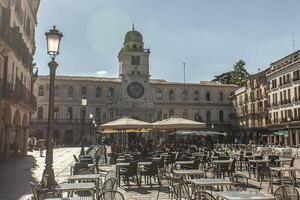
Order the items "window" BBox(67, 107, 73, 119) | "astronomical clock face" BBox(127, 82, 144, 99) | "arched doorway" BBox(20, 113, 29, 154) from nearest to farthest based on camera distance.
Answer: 1. "arched doorway" BBox(20, 113, 29, 154)
2. "window" BBox(67, 107, 73, 119)
3. "astronomical clock face" BBox(127, 82, 144, 99)

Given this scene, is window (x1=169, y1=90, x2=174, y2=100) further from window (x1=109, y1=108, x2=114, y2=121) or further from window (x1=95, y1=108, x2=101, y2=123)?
window (x1=95, y1=108, x2=101, y2=123)

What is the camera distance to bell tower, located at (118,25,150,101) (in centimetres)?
7119

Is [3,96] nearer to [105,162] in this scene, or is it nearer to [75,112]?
[105,162]

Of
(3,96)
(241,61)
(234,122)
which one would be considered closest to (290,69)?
(234,122)

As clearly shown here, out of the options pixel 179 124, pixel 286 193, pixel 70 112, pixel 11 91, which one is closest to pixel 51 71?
pixel 286 193

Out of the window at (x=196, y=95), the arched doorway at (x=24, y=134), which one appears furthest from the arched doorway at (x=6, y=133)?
the window at (x=196, y=95)

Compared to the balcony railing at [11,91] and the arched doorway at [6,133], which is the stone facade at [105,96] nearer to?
the arched doorway at [6,133]

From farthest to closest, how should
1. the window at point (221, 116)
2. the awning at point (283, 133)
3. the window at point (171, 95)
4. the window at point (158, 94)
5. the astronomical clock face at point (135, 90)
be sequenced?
the window at point (221, 116)
the window at point (171, 95)
the window at point (158, 94)
the astronomical clock face at point (135, 90)
the awning at point (283, 133)

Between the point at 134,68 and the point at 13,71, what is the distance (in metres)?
46.8

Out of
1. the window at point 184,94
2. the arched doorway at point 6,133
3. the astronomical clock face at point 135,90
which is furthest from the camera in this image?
the window at point 184,94

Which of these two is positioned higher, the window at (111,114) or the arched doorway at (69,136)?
the window at (111,114)

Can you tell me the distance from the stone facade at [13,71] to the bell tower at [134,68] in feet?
122

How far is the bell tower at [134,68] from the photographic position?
71.2 metres

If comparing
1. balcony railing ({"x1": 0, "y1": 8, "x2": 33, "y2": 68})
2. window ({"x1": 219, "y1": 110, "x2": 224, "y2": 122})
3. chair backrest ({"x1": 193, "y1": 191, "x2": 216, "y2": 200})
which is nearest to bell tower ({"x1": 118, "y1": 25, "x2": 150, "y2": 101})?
window ({"x1": 219, "y1": 110, "x2": 224, "y2": 122})
